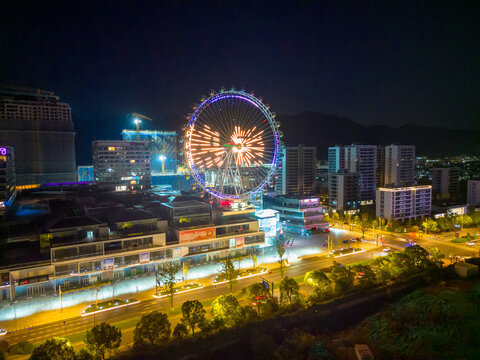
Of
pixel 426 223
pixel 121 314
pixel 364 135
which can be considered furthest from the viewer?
pixel 364 135

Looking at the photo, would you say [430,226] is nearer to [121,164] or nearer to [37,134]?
[121,164]

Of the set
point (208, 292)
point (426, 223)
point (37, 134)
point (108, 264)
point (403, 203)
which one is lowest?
point (208, 292)

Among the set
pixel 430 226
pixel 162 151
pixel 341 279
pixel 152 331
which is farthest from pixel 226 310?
pixel 162 151

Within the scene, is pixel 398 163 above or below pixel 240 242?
above

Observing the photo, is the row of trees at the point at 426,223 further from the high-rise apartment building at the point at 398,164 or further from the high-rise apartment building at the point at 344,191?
the high-rise apartment building at the point at 398,164

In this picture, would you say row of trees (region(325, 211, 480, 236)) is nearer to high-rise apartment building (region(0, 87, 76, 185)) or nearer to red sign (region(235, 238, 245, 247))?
red sign (region(235, 238, 245, 247))

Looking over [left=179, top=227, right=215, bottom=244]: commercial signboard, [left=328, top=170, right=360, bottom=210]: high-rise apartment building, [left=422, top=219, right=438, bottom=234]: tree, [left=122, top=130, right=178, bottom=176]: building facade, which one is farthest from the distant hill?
[left=179, top=227, right=215, bottom=244]: commercial signboard

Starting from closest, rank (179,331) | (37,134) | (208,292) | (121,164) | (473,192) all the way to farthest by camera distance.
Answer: (179,331), (208,292), (473,192), (37,134), (121,164)
